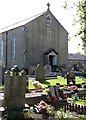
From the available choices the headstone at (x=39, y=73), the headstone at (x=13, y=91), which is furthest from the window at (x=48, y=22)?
the headstone at (x=13, y=91)

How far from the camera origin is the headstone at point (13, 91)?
9.50 m

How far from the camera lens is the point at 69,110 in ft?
31.7

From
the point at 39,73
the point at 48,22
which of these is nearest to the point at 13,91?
the point at 39,73

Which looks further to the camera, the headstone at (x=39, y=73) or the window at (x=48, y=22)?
the window at (x=48, y=22)

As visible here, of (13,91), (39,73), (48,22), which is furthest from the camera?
(48,22)

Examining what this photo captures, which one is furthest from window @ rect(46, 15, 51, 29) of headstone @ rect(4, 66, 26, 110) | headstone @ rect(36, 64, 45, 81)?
headstone @ rect(4, 66, 26, 110)

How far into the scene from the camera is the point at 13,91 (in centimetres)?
958

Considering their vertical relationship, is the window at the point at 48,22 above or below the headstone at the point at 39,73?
above

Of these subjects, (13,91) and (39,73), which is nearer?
(13,91)

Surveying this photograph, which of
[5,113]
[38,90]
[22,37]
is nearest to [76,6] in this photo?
[38,90]

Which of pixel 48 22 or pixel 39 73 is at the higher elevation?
pixel 48 22

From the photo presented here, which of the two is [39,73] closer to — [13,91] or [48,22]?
[13,91]

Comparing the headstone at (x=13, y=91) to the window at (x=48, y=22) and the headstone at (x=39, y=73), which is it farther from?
the window at (x=48, y=22)

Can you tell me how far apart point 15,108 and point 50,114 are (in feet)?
5.10
